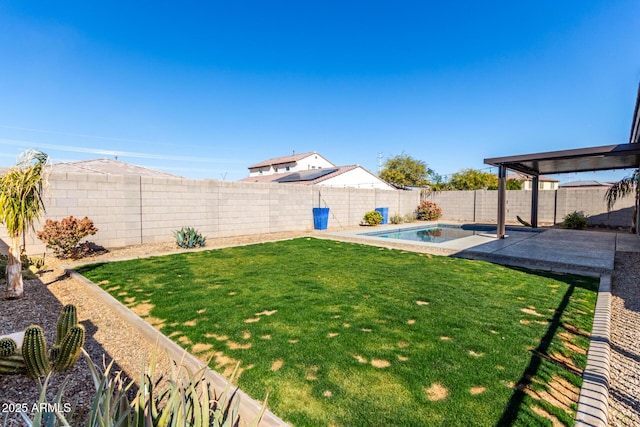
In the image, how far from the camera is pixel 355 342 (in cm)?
340

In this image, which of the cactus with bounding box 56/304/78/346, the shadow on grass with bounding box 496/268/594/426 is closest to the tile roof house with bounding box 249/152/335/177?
the shadow on grass with bounding box 496/268/594/426

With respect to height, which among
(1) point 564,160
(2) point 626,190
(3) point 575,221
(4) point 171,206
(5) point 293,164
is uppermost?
(5) point 293,164

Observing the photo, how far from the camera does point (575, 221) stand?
50.6 ft

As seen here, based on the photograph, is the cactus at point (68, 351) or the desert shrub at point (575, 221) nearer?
the cactus at point (68, 351)

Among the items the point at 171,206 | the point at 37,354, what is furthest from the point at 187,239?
the point at 37,354

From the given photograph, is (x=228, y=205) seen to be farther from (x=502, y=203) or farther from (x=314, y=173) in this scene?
(x=314, y=173)

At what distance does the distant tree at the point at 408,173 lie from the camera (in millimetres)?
38844

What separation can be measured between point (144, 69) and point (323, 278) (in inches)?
586

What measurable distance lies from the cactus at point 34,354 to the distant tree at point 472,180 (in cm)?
3479

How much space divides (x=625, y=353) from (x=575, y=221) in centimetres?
1553

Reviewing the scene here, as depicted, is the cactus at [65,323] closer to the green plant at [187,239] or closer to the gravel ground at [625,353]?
the gravel ground at [625,353]

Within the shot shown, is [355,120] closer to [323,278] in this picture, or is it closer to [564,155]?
[564,155]

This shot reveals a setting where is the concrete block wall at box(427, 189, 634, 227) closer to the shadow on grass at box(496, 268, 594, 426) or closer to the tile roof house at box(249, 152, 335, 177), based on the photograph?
the shadow on grass at box(496, 268, 594, 426)

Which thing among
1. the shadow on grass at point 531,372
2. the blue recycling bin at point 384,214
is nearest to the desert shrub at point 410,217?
the blue recycling bin at point 384,214
